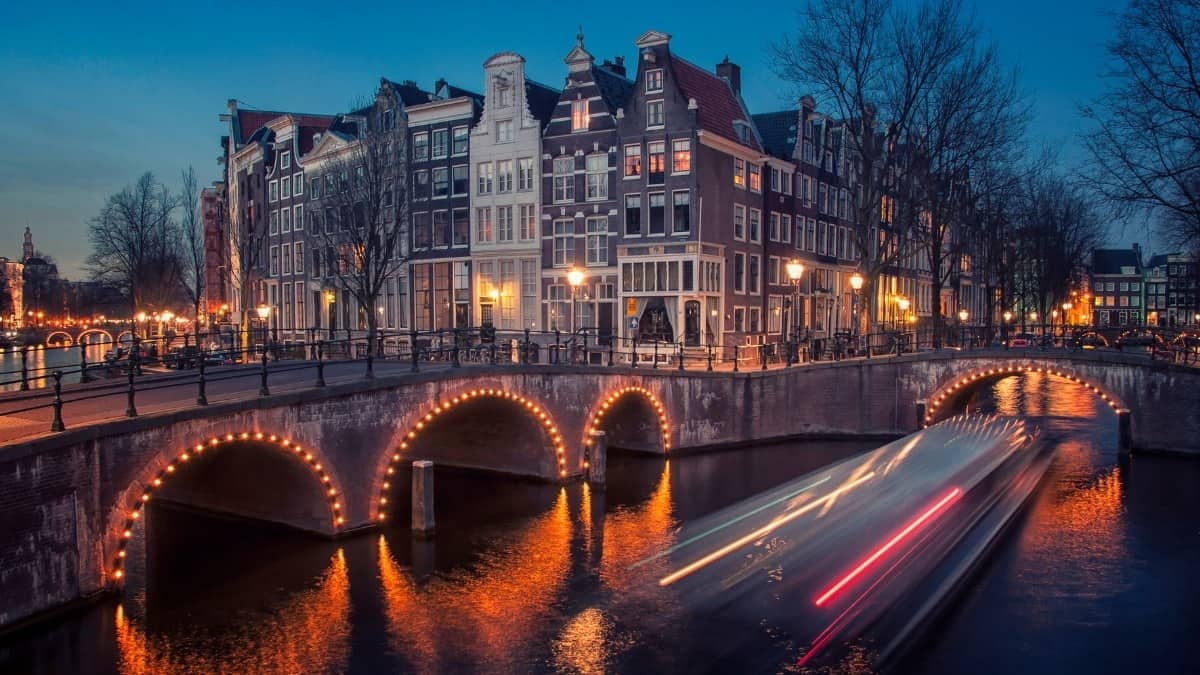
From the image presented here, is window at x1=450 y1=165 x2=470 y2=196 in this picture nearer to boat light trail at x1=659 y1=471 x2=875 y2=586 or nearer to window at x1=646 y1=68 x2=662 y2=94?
window at x1=646 y1=68 x2=662 y2=94

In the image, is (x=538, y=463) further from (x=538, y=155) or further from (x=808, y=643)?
(x=538, y=155)

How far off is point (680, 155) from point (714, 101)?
4.95 m

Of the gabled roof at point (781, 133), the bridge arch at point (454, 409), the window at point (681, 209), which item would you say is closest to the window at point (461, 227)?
the window at point (681, 209)

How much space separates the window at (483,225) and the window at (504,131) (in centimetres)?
370

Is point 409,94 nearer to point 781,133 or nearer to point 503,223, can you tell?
point 503,223

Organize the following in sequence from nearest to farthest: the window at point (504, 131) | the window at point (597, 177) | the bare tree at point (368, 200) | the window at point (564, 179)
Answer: the bare tree at point (368, 200), the window at point (597, 177), the window at point (564, 179), the window at point (504, 131)

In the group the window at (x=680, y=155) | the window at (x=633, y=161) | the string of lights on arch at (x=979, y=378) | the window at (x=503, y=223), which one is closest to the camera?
the string of lights on arch at (x=979, y=378)

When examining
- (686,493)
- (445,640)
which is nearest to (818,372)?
(686,493)

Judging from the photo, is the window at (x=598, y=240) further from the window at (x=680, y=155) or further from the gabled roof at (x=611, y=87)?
the gabled roof at (x=611, y=87)

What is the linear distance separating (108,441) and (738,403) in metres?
22.5

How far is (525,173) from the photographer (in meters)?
44.1

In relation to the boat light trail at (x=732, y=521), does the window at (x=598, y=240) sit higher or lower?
higher

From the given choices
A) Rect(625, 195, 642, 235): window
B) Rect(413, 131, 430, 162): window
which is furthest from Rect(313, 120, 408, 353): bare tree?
Rect(625, 195, 642, 235): window

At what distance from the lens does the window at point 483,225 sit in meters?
45.8
